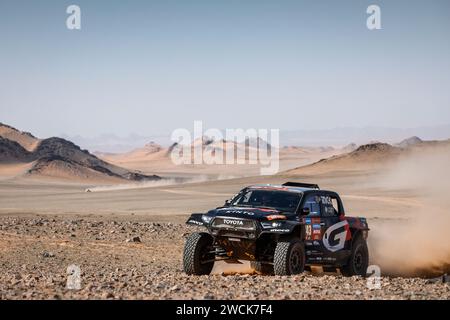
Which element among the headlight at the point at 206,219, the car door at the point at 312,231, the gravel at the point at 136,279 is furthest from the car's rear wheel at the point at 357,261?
the headlight at the point at 206,219

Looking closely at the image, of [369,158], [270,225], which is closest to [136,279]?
[270,225]

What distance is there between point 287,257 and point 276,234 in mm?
619

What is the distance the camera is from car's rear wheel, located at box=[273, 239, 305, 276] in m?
13.0

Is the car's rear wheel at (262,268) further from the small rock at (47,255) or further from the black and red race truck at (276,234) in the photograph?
the small rock at (47,255)

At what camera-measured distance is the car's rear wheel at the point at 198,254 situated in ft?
45.2

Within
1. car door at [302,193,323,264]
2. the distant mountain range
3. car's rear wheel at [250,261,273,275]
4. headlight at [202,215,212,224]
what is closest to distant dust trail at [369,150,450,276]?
car's rear wheel at [250,261,273,275]

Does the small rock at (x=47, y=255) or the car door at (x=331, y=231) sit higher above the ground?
the car door at (x=331, y=231)

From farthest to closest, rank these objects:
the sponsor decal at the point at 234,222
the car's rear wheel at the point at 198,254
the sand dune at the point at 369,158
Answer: the sand dune at the point at 369,158 < the car's rear wheel at the point at 198,254 < the sponsor decal at the point at 234,222

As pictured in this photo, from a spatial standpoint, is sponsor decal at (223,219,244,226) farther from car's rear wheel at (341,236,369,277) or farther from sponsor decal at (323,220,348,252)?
car's rear wheel at (341,236,369,277)

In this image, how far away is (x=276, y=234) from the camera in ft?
44.3

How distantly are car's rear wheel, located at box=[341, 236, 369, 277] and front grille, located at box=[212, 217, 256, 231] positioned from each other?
3.24 m

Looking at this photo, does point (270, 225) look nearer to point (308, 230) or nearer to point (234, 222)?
point (234, 222)

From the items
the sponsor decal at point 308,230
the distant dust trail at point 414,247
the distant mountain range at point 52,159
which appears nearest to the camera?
the sponsor decal at point 308,230
